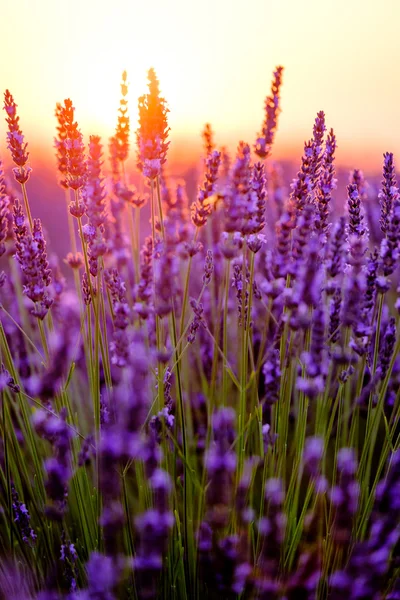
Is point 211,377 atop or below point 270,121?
below

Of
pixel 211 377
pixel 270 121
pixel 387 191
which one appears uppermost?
pixel 270 121

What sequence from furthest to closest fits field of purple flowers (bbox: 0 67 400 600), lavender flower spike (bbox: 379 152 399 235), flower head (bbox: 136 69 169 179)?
lavender flower spike (bbox: 379 152 399 235)
flower head (bbox: 136 69 169 179)
field of purple flowers (bbox: 0 67 400 600)

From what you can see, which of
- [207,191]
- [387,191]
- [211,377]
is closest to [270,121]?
[207,191]

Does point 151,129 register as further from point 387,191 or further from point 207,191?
point 387,191

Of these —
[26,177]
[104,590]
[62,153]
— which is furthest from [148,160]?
[104,590]

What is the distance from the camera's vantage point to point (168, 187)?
2068 millimetres

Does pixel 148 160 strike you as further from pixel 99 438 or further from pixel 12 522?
pixel 12 522

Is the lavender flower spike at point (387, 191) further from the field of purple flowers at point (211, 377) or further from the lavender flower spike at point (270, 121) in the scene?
the lavender flower spike at point (270, 121)

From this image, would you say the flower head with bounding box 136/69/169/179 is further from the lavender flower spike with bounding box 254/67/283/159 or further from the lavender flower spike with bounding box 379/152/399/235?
the lavender flower spike with bounding box 379/152/399/235

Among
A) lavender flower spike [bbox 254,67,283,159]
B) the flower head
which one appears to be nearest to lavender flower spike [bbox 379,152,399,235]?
lavender flower spike [bbox 254,67,283,159]

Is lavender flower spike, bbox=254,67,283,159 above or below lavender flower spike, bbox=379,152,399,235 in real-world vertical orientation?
above

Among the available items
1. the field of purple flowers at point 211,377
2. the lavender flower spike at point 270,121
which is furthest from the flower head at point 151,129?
the lavender flower spike at point 270,121

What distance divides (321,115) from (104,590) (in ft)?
5.06

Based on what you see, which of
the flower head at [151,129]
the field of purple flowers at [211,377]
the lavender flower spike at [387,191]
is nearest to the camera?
the field of purple flowers at [211,377]
